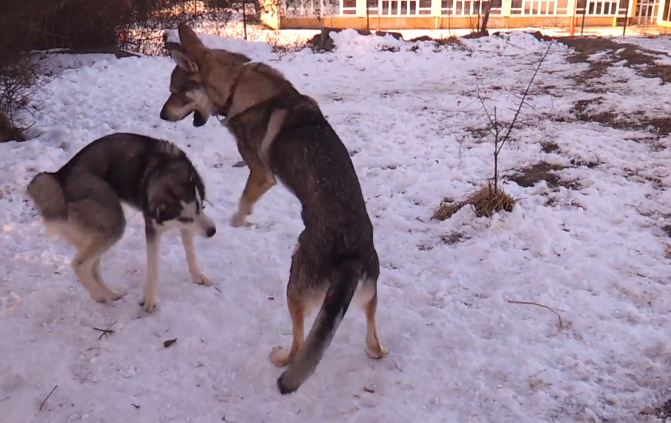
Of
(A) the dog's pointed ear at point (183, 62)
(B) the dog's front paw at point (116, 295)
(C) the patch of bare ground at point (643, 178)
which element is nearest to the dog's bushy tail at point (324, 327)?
(B) the dog's front paw at point (116, 295)

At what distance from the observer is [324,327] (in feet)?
8.48

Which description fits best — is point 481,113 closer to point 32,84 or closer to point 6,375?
point 32,84

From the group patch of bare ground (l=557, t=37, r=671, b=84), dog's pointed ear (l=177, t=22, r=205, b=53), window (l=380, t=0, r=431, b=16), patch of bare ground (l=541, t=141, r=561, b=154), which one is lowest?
patch of bare ground (l=541, t=141, r=561, b=154)

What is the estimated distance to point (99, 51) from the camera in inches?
491

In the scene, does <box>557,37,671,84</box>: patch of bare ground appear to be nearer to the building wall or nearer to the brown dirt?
the brown dirt

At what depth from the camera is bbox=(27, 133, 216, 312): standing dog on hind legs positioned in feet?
11.8

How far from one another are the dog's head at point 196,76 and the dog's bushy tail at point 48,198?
108 centimetres

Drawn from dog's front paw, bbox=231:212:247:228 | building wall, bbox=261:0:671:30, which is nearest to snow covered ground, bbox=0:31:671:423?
dog's front paw, bbox=231:212:247:228

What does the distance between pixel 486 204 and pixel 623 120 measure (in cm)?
436

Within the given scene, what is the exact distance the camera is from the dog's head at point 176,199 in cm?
357

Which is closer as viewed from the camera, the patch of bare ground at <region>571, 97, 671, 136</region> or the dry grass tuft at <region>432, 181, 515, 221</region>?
the dry grass tuft at <region>432, 181, 515, 221</region>

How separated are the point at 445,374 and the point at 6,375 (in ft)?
8.31

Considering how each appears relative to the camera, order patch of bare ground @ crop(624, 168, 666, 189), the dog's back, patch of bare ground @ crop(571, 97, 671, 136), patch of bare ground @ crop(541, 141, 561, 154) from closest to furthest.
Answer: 1. the dog's back
2. patch of bare ground @ crop(624, 168, 666, 189)
3. patch of bare ground @ crop(541, 141, 561, 154)
4. patch of bare ground @ crop(571, 97, 671, 136)

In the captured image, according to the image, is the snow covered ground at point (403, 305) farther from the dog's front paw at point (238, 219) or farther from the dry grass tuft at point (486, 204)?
the dog's front paw at point (238, 219)
